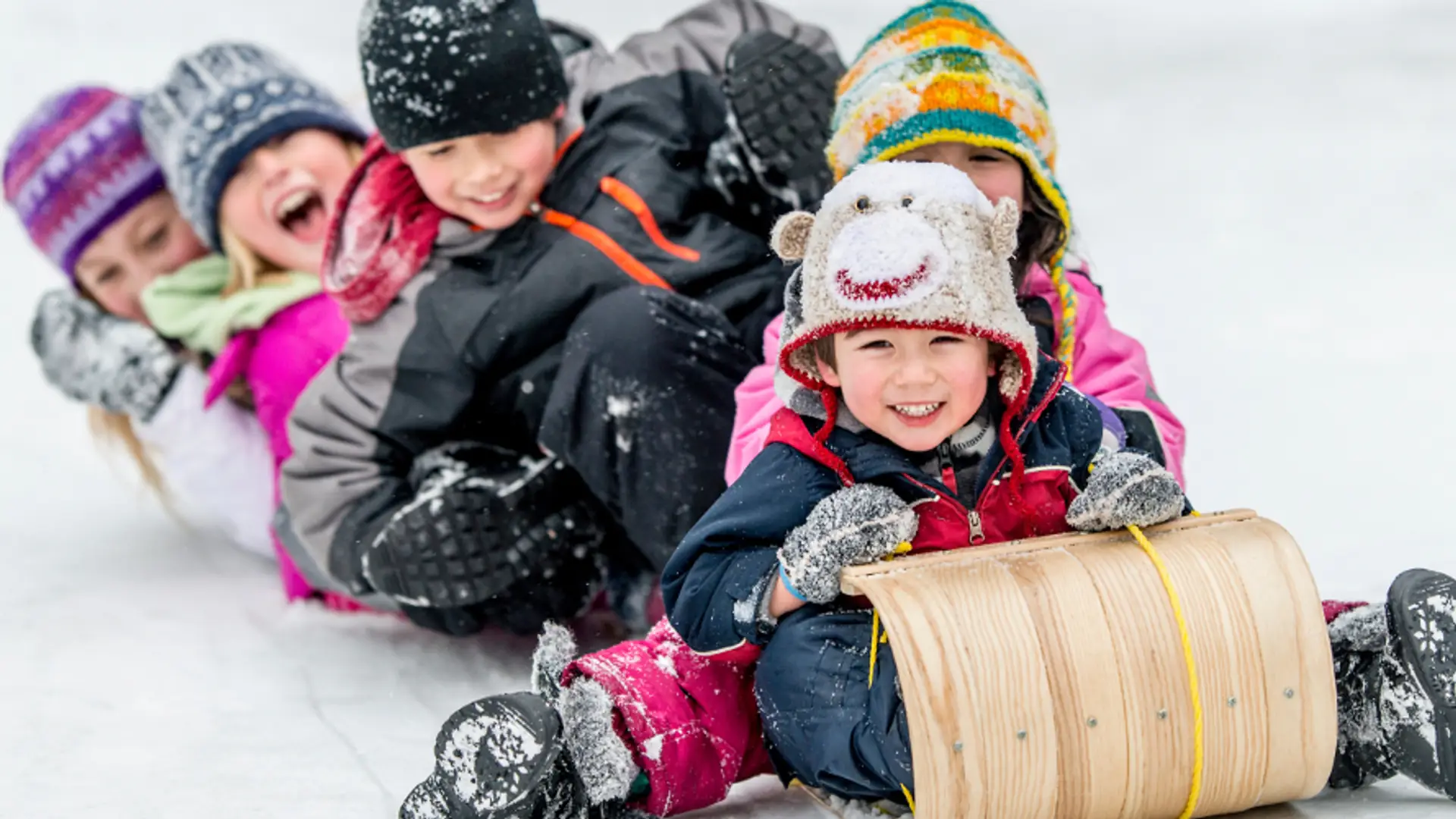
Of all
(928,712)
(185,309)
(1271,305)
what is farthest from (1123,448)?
(1271,305)

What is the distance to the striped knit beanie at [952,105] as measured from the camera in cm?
204

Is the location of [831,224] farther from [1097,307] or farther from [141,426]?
[141,426]

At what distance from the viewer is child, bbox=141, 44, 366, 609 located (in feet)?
9.55

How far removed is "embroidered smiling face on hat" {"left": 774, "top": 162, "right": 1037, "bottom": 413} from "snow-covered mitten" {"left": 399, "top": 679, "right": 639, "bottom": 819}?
1.40 feet

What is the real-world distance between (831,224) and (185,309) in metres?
1.88

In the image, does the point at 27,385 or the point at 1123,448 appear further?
the point at 27,385

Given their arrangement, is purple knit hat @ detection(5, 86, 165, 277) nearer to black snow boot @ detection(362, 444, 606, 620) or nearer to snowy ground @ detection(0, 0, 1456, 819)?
snowy ground @ detection(0, 0, 1456, 819)

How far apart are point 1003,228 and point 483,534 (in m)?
1.02

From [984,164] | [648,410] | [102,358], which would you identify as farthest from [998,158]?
[102,358]

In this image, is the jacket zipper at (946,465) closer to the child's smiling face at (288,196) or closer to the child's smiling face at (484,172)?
the child's smiling face at (484,172)

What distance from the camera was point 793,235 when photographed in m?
1.64

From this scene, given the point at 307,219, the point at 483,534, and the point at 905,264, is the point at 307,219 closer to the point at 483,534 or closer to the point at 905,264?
the point at 483,534

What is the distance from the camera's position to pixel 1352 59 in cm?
529

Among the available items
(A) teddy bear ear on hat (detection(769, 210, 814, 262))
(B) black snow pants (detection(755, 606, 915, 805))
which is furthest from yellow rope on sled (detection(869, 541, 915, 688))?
(A) teddy bear ear on hat (detection(769, 210, 814, 262))
